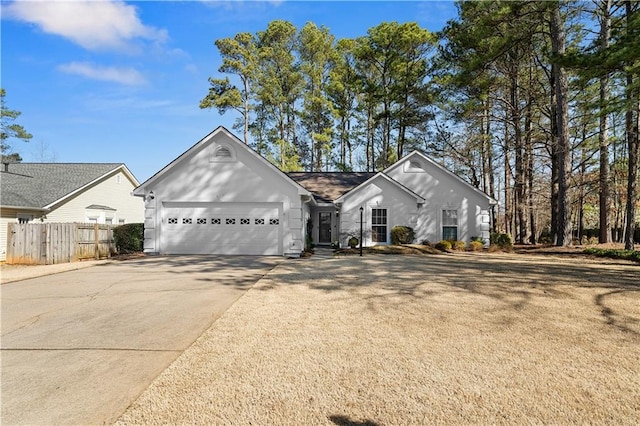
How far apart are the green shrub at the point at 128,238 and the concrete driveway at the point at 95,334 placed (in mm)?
6694

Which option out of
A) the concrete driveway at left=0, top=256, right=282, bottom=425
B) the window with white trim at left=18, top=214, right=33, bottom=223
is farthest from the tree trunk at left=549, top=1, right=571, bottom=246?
the window with white trim at left=18, top=214, right=33, bottom=223

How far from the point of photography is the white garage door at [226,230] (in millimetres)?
15305

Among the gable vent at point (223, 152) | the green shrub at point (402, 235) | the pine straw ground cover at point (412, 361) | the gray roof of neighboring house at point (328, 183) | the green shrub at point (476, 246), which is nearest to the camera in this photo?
the pine straw ground cover at point (412, 361)

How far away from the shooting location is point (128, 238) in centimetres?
1683

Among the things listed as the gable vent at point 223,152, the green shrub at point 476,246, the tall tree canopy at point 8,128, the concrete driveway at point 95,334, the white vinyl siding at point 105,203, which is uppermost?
the tall tree canopy at point 8,128

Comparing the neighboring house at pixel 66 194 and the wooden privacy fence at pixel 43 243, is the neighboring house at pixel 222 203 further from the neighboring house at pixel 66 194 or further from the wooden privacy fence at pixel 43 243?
the neighboring house at pixel 66 194

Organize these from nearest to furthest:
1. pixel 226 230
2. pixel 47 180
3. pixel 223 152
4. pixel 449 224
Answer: pixel 226 230
pixel 223 152
pixel 449 224
pixel 47 180

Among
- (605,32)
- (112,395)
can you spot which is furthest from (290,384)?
(605,32)

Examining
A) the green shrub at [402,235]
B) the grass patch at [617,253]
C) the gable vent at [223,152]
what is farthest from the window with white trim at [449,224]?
the gable vent at [223,152]

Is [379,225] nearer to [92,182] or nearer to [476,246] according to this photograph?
[476,246]

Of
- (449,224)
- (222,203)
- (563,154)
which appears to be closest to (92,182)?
(222,203)

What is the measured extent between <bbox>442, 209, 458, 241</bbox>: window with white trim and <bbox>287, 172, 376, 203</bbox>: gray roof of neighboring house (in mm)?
4880

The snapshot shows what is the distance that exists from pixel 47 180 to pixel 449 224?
23.9m

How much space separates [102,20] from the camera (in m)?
10.7
